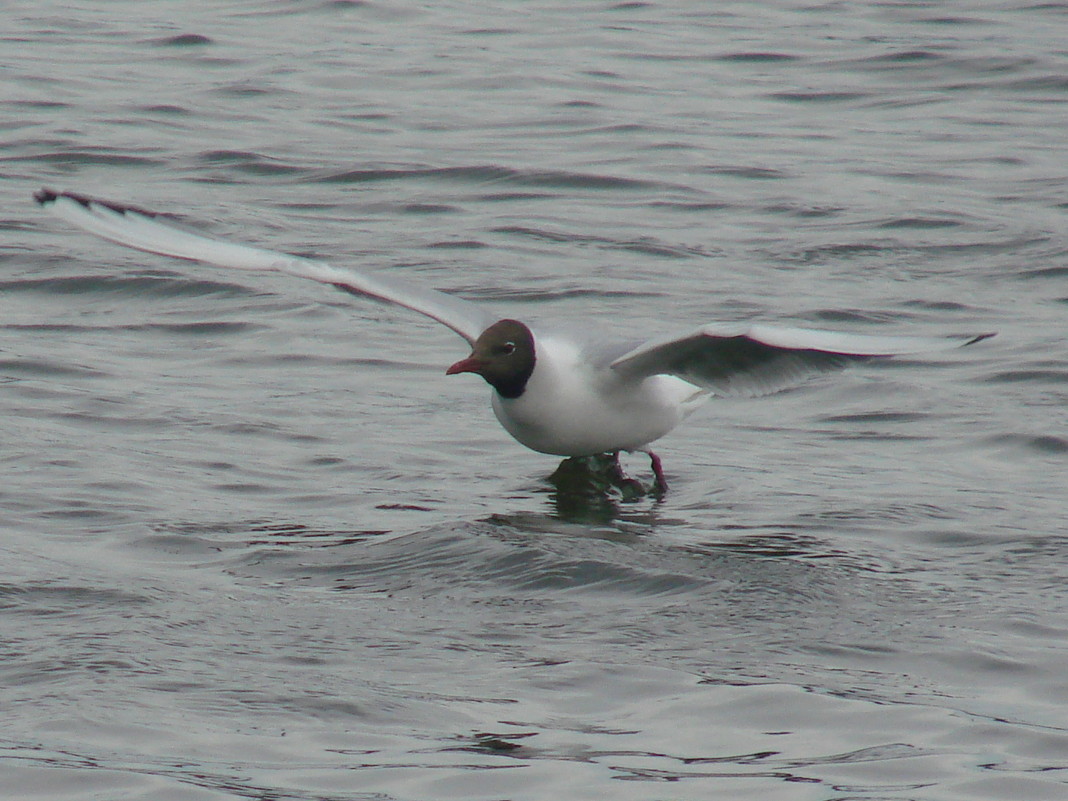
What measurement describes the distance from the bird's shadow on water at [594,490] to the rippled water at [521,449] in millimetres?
64

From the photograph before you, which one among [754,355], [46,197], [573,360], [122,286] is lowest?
[122,286]

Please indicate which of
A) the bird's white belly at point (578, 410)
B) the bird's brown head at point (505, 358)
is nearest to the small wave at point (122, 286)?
the bird's white belly at point (578, 410)

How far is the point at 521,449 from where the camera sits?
8.72m

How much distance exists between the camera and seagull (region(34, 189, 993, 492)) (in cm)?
737

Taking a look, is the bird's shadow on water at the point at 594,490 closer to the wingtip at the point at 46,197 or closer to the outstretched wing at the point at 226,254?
the outstretched wing at the point at 226,254

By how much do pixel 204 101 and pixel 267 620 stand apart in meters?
10.8

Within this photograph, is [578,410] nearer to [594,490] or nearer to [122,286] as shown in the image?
[594,490]

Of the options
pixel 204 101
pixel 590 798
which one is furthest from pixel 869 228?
pixel 590 798

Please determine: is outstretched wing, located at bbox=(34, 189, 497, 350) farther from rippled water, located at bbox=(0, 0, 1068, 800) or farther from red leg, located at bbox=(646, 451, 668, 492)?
red leg, located at bbox=(646, 451, 668, 492)

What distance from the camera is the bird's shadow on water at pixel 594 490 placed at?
7.77 m

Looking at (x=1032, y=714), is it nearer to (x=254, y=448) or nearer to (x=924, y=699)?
(x=924, y=699)

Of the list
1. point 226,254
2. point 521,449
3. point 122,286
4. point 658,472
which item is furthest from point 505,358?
point 122,286

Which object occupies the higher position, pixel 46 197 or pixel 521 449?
pixel 46 197

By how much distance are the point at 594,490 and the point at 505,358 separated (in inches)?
34.5
